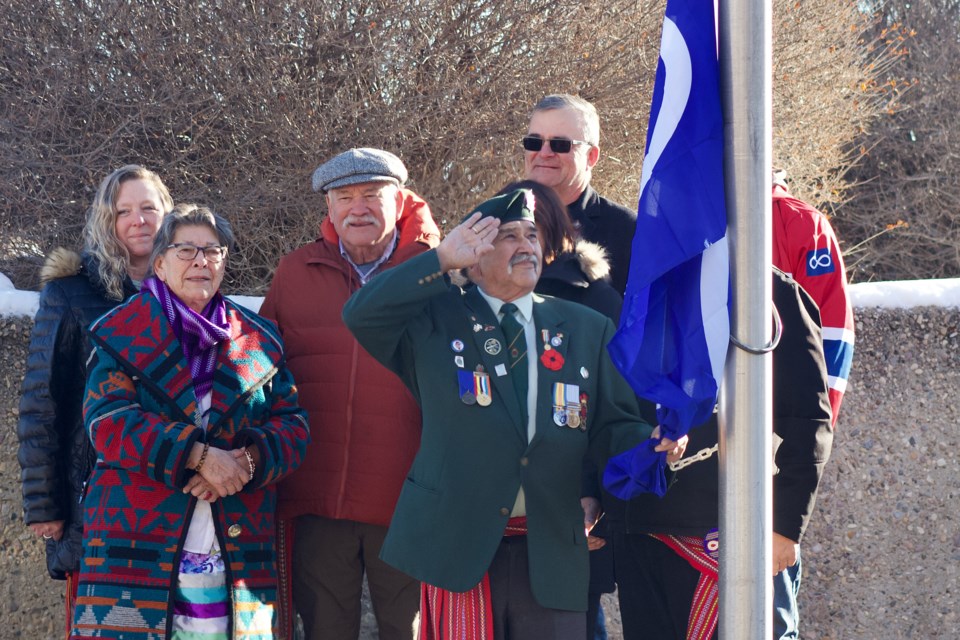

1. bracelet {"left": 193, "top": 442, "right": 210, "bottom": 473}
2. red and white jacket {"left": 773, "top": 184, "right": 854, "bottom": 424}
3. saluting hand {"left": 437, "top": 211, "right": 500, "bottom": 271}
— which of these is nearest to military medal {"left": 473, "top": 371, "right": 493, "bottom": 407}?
→ saluting hand {"left": 437, "top": 211, "right": 500, "bottom": 271}

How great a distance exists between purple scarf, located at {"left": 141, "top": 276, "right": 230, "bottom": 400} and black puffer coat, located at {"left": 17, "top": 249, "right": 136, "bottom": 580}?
1.07ft

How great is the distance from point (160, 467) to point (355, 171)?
1.21 meters

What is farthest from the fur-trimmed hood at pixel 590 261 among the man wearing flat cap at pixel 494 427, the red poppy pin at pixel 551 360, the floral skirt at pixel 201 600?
the floral skirt at pixel 201 600

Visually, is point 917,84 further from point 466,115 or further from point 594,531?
point 594,531

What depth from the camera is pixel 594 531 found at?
11.4 feet

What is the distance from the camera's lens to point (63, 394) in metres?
3.71

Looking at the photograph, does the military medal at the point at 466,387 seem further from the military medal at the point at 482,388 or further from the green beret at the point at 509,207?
the green beret at the point at 509,207

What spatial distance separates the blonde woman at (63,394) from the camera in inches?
144

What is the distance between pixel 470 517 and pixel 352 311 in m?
0.64

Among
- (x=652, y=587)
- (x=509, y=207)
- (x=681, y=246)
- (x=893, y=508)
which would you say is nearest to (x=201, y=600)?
(x=652, y=587)

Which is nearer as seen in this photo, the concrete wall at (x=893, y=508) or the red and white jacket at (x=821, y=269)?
the red and white jacket at (x=821, y=269)

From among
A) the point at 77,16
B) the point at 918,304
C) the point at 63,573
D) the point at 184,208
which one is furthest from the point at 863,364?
the point at 77,16

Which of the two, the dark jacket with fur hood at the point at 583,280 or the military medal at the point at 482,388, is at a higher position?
the dark jacket with fur hood at the point at 583,280

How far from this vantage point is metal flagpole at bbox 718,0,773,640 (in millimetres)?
2562
